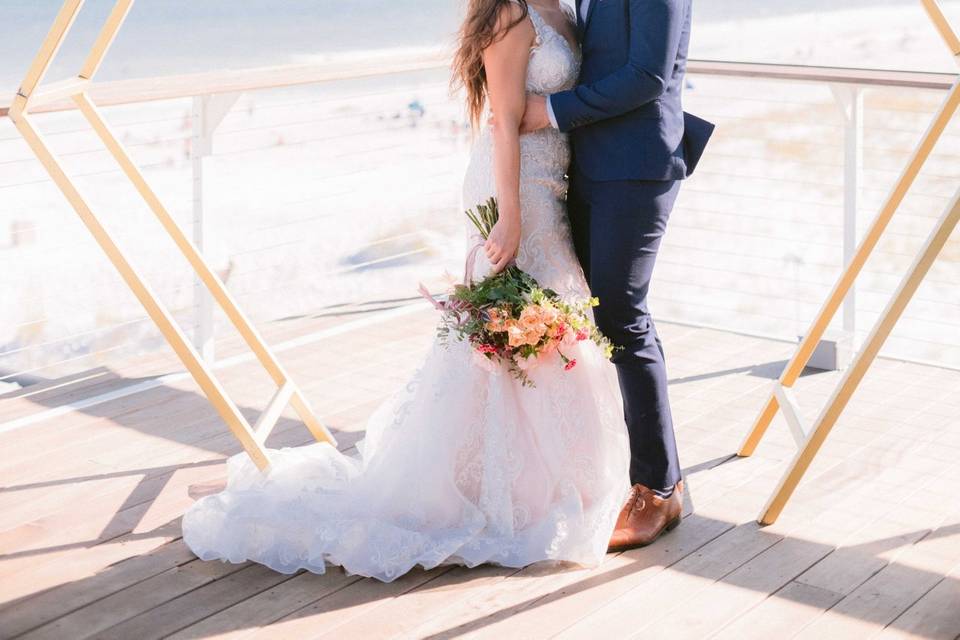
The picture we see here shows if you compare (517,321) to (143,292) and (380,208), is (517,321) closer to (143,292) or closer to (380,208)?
(143,292)

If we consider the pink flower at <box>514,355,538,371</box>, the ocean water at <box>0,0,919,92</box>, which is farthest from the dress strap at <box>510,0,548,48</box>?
the ocean water at <box>0,0,919,92</box>

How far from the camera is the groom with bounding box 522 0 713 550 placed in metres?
2.43

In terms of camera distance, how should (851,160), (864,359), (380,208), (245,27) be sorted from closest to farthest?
(864,359) < (851,160) < (380,208) < (245,27)

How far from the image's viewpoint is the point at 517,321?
251 cm

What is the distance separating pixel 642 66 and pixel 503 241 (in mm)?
470

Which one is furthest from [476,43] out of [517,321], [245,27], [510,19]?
[245,27]

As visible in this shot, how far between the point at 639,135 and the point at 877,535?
1.03 m

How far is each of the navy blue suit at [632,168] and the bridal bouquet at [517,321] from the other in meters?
0.08

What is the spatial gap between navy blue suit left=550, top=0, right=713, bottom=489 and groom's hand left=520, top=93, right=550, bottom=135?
0.15 ft

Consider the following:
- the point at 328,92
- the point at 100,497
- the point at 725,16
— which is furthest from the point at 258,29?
the point at 100,497

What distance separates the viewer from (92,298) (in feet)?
43.7

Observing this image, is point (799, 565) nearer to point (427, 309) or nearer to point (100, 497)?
point (100, 497)

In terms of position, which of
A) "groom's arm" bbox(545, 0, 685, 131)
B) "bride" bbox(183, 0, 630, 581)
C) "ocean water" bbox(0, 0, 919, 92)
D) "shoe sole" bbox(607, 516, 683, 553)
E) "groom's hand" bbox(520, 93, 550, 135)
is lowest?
"shoe sole" bbox(607, 516, 683, 553)

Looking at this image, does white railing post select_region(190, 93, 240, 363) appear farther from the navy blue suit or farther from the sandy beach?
the sandy beach
